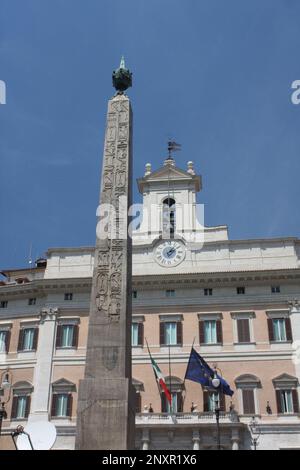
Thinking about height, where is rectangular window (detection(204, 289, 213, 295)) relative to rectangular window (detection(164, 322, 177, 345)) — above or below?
above

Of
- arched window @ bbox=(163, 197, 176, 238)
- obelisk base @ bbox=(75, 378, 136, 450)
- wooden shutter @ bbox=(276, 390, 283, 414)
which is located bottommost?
obelisk base @ bbox=(75, 378, 136, 450)

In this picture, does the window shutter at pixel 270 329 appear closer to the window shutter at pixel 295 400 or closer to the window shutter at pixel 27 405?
the window shutter at pixel 295 400

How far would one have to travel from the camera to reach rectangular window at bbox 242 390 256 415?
27164 mm

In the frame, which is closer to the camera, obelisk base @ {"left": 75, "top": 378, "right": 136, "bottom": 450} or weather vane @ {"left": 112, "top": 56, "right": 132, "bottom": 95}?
obelisk base @ {"left": 75, "top": 378, "right": 136, "bottom": 450}

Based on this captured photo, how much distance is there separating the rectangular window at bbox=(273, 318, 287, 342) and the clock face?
231 inches

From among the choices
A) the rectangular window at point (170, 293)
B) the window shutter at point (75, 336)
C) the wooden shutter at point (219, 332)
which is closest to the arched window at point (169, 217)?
the rectangular window at point (170, 293)

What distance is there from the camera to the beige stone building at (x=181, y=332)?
2680cm

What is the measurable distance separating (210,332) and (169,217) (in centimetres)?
723

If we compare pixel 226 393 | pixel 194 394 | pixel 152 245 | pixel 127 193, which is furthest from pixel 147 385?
pixel 127 193

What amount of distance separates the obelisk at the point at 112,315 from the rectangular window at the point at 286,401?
623 inches

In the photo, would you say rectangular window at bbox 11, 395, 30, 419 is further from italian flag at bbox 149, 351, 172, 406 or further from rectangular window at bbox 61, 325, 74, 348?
italian flag at bbox 149, 351, 172, 406

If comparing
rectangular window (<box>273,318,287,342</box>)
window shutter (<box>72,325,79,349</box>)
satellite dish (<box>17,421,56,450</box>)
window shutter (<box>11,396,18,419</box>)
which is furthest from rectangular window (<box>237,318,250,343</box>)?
satellite dish (<box>17,421,56,450</box>)
